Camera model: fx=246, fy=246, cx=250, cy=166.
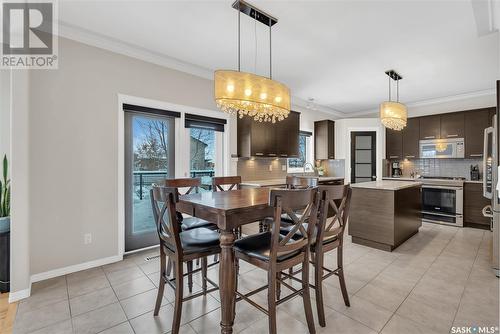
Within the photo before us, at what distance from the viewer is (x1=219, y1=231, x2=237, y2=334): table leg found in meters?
1.63

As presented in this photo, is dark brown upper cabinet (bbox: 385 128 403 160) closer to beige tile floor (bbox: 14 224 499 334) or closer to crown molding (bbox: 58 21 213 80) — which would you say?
beige tile floor (bbox: 14 224 499 334)

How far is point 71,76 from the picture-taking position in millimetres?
2760

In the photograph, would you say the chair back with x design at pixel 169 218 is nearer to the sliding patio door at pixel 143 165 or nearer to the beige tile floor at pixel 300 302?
the beige tile floor at pixel 300 302

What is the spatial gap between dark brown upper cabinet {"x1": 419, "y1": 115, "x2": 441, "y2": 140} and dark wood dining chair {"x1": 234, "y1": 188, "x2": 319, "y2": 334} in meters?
5.07

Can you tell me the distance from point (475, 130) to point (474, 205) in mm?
1472

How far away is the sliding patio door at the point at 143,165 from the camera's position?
3301 mm

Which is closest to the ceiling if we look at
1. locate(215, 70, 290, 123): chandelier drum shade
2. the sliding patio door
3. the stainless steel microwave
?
locate(215, 70, 290, 123): chandelier drum shade

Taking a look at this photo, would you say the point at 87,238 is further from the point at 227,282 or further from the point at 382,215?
the point at 382,215

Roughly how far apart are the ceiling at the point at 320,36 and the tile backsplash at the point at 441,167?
167cm

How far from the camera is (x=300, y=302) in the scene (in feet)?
7.14

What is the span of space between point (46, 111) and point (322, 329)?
10.9 feet

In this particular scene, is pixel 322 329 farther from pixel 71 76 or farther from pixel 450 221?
pixel 450 221

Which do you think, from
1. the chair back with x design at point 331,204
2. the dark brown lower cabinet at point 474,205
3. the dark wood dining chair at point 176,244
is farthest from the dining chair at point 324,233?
the dark brown lower cabinet at point 474,205

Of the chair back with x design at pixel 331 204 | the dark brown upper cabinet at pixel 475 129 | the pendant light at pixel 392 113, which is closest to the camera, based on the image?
the chair back with x design at pixel 331 204
